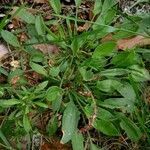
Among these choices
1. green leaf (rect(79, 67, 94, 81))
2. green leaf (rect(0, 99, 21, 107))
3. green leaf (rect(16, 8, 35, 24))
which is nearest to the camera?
green leaf (rect(0, 99, 21, 107))

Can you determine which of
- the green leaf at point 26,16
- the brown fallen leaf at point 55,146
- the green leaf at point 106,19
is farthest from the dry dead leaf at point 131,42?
the brown fallen leaf at point 55,146

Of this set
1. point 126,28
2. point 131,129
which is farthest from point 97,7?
point 131,129

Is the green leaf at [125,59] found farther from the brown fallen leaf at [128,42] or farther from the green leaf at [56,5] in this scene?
the green leaf at [56,5]

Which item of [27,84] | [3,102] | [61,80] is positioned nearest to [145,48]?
[61,80]

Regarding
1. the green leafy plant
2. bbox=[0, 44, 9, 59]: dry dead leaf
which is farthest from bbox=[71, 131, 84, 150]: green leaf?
bbox=[0, 44, 9, 59]: dry dead leaf

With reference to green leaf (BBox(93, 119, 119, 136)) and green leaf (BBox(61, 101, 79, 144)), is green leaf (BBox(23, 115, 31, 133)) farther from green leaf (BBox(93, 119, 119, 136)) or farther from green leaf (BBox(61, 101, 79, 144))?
green leaf (BBox(93, 119, 119, 136))

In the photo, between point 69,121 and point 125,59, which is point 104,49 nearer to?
point 125,59
